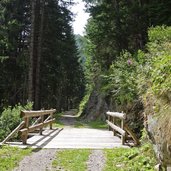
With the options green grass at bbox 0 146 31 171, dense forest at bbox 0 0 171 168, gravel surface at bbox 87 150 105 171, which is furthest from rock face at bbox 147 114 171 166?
green grass at bbox 0 146 31 171

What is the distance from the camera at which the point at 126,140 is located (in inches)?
469

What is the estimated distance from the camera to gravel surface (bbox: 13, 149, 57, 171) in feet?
26.4

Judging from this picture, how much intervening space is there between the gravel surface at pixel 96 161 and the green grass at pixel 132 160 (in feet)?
0.47

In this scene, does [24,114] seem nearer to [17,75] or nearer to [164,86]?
[164,86]

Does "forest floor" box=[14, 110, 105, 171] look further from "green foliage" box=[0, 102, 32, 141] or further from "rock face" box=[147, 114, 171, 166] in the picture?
"green foliage" box=[0, 102, 32, 141]

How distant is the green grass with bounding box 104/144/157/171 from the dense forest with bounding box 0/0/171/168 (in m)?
0.68

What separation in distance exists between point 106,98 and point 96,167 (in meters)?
27.9

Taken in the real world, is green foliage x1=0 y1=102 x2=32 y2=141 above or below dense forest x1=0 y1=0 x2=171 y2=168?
below

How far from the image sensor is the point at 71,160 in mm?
8883

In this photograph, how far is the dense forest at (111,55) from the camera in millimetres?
6828

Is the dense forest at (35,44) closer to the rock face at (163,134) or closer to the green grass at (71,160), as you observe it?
the green grass at (71,160)

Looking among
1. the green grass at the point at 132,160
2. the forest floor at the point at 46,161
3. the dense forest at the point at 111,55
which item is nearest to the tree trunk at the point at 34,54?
the dense forest at the point at 111,55

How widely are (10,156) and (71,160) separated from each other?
168cm

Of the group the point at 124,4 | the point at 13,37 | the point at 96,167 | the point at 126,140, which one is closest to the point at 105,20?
the point at 124,4
